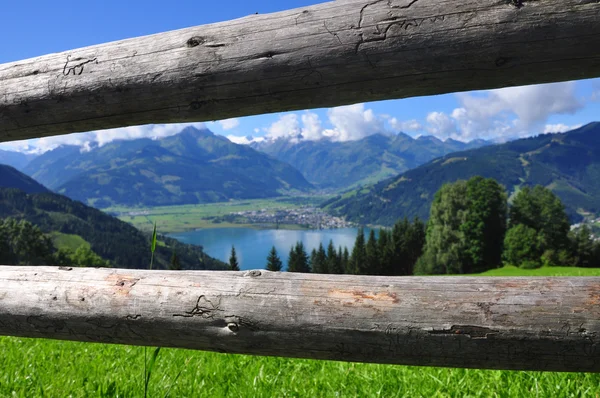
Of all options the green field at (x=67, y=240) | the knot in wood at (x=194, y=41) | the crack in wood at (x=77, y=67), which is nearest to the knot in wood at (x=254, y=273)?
the knot in wood at (x=194, y=41)

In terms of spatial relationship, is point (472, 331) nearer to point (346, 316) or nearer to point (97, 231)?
point (346, 316)

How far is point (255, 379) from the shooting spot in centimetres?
364

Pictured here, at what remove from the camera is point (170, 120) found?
212cm

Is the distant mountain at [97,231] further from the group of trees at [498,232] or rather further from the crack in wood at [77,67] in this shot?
the crack in wood at [77,67]

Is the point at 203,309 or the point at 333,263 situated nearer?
the point at 203,309

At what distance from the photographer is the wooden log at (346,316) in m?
1.66

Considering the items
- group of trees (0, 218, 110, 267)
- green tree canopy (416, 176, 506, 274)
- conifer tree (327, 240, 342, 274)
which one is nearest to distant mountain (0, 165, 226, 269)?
group of trees (0, 218, 110, 267)

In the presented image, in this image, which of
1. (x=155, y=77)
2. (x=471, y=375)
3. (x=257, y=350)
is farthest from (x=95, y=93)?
(x=471, y=375)

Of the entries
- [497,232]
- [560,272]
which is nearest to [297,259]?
[497,232]

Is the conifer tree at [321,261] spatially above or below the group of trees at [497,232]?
below

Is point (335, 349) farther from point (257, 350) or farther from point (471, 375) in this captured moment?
point (471, 375)

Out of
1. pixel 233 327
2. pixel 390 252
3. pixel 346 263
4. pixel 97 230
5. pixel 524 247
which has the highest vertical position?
pixel 97 230

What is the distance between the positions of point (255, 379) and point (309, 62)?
2.76 m

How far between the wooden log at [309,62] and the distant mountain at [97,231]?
113m
